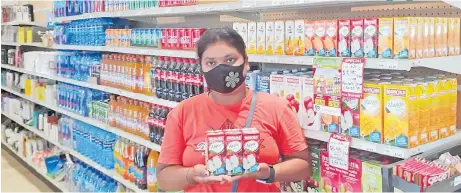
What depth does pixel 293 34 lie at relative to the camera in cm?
258

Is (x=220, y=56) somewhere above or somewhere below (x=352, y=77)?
above

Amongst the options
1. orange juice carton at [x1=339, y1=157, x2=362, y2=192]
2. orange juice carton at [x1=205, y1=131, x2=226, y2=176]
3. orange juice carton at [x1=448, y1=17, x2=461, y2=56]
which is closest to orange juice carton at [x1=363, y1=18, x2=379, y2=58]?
orange juice carton at [x1=448, y1=17, x2=461, y2=56]

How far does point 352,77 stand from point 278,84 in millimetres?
509

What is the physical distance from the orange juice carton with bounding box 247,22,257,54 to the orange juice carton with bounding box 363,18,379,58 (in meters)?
0.73

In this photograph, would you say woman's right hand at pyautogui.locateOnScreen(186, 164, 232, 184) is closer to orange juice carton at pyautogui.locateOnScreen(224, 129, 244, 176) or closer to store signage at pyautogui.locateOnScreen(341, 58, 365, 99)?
orange juice carton at pyautogui.locateOnScreen(224, 129, 244, 176)

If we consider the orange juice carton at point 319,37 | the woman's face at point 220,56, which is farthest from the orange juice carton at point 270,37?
the woman's face at point 220,56

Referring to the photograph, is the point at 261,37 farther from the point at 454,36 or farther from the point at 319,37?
the point at 454,36

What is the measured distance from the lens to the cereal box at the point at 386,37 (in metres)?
2.15

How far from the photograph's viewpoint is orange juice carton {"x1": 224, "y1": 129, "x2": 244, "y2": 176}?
6.82 feet

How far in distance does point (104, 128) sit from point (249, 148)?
289 centimetres

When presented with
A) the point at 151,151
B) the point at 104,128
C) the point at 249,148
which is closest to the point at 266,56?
the point at 249,148

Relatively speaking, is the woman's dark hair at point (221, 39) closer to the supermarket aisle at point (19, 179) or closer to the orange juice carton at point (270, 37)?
the orange juice carton at point (270, 37)

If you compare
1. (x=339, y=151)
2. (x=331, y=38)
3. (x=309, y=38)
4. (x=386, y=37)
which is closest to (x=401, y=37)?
(x=386, y=37)

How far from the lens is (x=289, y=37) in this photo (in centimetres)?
261
